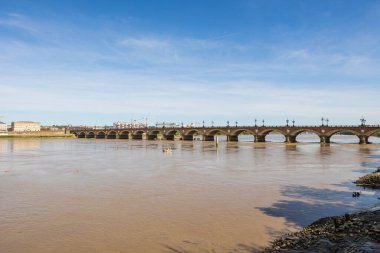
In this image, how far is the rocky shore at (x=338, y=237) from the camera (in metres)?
10.9

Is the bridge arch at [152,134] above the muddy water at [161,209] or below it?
above

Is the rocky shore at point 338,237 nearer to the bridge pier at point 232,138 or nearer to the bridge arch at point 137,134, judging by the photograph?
the bridge pier at point 232,138

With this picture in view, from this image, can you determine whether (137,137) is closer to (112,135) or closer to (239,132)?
(112,135)

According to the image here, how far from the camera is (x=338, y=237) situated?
11.9m

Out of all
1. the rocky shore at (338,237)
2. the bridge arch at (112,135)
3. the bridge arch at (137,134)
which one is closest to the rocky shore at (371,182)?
the rocky shore at (338,237)

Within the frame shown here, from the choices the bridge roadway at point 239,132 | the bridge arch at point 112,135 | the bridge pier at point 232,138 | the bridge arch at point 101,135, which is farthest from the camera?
the bridge arch at point 101,135

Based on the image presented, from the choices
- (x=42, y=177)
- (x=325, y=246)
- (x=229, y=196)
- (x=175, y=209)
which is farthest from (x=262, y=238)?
(x=42, y=177)

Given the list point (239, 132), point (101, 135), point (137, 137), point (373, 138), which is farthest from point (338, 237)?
point (101, 135)

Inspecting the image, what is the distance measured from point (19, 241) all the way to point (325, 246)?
11.7 m

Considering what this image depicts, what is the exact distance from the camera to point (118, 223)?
1606cm

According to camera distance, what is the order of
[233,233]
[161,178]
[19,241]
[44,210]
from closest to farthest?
[19,241] → [233,233] → [44,210] → [161,178]

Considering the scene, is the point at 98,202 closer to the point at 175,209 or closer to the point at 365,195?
the point at 175,209

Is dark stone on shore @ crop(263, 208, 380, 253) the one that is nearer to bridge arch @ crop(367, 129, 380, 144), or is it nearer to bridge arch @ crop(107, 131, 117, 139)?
bridge arch @ crop(367, 129, 380, 144)

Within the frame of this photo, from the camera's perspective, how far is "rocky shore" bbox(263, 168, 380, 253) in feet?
35.9
